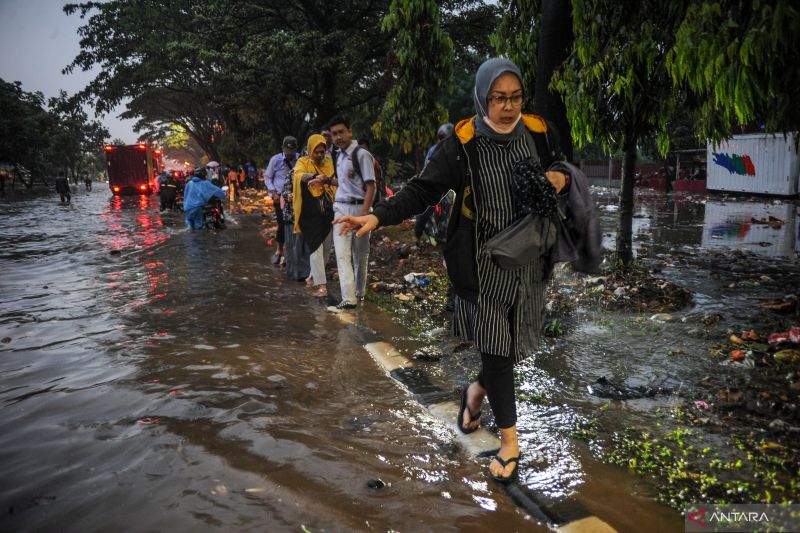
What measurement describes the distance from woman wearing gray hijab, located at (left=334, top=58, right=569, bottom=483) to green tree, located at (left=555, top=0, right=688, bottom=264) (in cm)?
286

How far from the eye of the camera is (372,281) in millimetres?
7840

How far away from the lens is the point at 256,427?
3174 millimetres

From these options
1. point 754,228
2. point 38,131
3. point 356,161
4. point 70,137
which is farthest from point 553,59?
point 70,137

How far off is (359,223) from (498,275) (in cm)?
76

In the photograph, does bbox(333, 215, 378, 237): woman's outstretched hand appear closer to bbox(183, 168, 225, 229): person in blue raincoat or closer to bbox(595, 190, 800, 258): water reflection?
bbox(595, 190, 800, 258): water reflection

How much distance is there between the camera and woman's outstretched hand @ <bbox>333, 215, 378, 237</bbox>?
2.74 m

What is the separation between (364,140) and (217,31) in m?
12.7

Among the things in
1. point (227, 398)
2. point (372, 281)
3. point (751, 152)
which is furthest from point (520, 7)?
point (751, 152)

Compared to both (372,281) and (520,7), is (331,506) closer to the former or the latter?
(372,281)

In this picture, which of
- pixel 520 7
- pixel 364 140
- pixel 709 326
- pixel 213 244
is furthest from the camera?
pixel 213 244

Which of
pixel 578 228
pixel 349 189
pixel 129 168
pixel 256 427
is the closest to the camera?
pixel 578 228

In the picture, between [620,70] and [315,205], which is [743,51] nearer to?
[620,70]

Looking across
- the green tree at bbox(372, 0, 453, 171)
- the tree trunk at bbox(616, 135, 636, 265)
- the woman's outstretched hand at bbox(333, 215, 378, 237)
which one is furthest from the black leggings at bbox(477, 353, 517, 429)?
the green tree at bbox(372, 0, 453, 171)

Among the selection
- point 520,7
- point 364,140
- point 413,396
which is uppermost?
point 520,7
